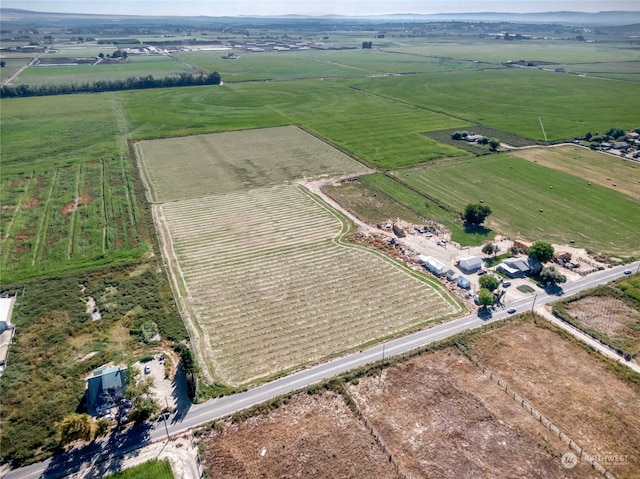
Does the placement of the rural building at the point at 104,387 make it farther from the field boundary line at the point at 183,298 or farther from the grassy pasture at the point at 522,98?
the grassy pasture at the point at 522,98

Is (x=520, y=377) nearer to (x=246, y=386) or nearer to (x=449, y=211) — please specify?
(x=246, y=386)

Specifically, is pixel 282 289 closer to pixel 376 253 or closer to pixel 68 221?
pixel 376 253

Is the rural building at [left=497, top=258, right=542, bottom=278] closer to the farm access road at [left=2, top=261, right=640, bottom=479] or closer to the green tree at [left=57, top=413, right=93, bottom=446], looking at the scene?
the farm access road at [left=2, top=261, right=640, bottom=479]

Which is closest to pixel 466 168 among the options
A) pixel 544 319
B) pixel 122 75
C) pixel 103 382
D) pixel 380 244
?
pixel 380 244

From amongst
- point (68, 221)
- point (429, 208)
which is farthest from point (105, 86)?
point (429, 208)

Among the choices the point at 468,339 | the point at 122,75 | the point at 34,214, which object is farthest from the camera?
the point at 122,75

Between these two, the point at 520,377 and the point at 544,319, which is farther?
the point at 544,319

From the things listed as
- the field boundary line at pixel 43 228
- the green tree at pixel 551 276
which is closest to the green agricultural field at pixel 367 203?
the green tree at pixel 551 276
